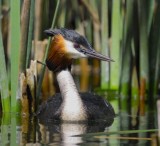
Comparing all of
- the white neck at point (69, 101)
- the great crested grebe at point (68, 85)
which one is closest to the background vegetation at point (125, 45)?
the great crested grebe at point (68, 85)

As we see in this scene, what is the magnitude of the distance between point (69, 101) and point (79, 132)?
971 millimetres

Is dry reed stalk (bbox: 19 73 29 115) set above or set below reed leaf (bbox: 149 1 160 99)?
below

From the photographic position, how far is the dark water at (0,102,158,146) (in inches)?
238

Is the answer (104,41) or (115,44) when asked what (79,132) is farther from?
(104,41)

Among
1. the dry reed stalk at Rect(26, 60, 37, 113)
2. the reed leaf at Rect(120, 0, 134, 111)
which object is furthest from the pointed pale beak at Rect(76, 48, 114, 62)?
the reed leaf at Rect(120, 0, 134, 111)

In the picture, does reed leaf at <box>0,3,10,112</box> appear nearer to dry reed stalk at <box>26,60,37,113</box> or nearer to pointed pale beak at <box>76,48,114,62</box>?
dry reed stalk at <box>26,60,37,113</box>

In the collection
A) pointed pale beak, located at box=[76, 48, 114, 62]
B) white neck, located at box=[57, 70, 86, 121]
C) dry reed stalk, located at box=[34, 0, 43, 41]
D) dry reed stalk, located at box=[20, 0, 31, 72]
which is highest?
dry reed stalk, located at box=[34, 0, 43, 41]

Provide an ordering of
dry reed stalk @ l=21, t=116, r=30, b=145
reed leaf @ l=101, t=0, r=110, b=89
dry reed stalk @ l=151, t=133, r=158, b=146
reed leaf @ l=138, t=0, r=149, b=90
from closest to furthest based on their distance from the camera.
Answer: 1. dry reed stalk @ l=151, t=133, r=158, b=146
2. dry reed stalk @ l=21, t=116, r=30, b=145
3. reed leaf @ l=138, t=0, r=149, b=90
4. reed leaf @ l=101, t=0, r=110, b=89

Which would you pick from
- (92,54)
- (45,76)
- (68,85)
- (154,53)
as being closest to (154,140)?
(92,54)

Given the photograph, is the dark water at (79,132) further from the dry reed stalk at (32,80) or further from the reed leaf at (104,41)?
the reed leaf at (104,41)

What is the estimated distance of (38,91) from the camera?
799 centimetres

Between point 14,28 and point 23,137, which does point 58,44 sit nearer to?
Result: point 14,28

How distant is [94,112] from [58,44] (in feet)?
2.77

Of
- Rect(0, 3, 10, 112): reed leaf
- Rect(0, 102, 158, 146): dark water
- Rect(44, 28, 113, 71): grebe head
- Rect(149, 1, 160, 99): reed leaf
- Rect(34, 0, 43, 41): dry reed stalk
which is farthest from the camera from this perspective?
Rect(149, 1, 160, 99): reed leaf
